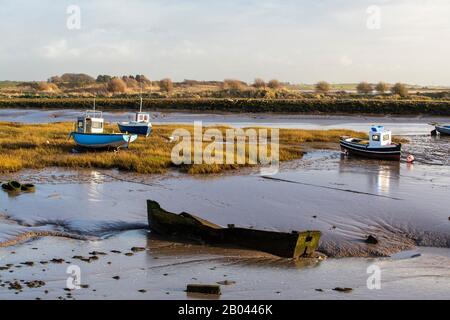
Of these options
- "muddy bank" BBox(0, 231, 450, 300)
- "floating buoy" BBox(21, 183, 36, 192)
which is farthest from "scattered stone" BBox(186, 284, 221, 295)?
"floating buoy" BBox(21, 183, 36, 192)

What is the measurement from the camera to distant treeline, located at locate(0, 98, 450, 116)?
85688 millimetres

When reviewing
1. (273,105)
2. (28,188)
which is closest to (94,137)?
(28,188)

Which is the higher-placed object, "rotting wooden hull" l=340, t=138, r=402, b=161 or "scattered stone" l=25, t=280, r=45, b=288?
"rotting wooden hull" l=340, t=138, r=402, b=161

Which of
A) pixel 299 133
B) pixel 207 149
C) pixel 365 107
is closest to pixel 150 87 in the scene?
pixel 365 107

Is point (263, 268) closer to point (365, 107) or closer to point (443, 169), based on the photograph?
point (443, 169)

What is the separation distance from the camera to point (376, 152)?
3575cm

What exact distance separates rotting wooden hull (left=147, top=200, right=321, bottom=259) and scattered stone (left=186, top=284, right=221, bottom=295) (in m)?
3.25

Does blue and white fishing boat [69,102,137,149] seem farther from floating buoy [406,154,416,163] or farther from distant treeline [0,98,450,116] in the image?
distant treeline [0,98,450,116]

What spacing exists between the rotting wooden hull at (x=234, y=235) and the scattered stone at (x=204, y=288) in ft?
10.7

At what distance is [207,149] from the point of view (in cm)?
3400

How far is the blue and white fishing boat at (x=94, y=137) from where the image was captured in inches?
1275

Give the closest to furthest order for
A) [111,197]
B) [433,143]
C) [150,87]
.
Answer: [111,197]
[433,143]
[150,87]

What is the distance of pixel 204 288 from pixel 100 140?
2172 centimetres
